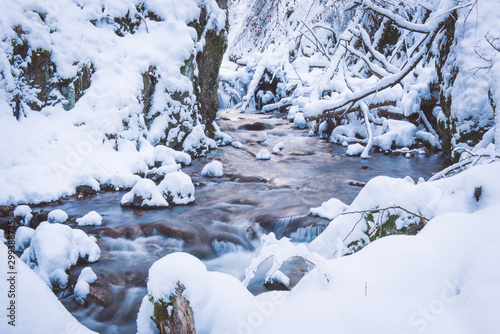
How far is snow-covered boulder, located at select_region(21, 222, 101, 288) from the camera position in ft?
9.62

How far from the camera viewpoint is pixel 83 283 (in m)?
3.00

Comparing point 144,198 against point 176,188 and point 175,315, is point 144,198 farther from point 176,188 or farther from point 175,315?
point 175,315

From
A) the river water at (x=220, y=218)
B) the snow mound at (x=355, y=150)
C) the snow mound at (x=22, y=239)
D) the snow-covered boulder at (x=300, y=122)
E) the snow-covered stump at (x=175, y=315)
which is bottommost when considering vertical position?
the river water at (x=220, y=218)

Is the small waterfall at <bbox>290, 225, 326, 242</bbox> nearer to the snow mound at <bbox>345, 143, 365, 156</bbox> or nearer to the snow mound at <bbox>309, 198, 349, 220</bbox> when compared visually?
the snow mound at <bbox>309, 198, 349, 220</bbox>

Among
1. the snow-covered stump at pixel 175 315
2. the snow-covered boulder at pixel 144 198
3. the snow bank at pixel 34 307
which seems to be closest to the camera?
the snow bank at pixel 34 307

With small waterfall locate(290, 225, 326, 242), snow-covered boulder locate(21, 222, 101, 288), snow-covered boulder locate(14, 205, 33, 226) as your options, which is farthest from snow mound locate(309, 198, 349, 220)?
snow-covered boulder locate(14, 205, 33, 226)

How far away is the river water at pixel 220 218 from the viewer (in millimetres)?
3320

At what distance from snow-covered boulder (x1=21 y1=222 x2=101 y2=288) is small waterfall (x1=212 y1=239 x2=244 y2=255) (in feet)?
6.05

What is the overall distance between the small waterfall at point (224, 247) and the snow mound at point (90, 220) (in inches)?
68.8

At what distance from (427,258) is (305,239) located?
299 cm

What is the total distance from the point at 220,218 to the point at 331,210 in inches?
73.3

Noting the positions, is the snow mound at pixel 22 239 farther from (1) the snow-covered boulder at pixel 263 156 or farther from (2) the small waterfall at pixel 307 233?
(1) the snow-covered boulder at pixel 263 156

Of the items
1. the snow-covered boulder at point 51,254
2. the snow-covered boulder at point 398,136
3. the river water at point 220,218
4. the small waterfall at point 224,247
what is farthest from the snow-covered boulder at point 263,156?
the snow-covered boulder at point 51,254

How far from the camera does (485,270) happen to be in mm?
1137
